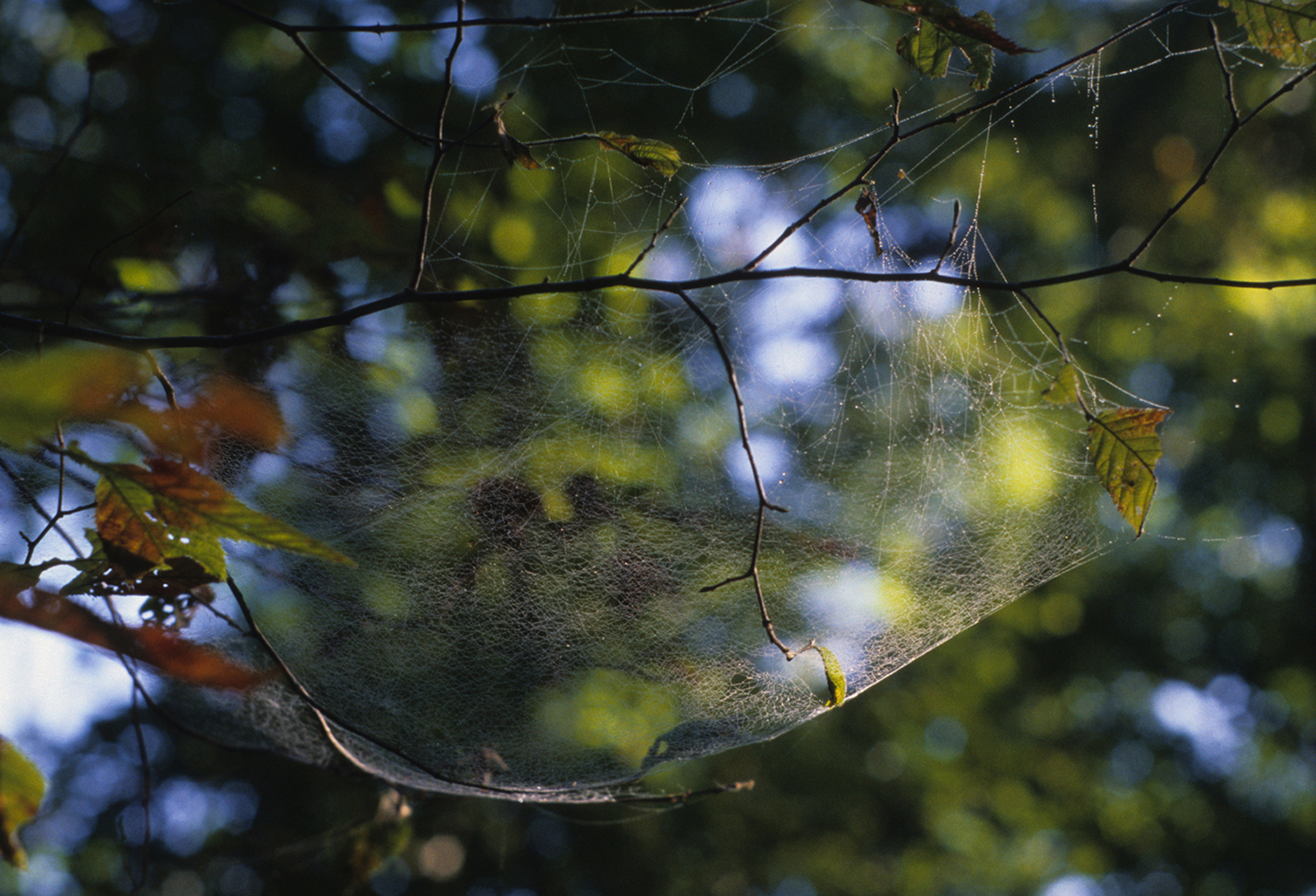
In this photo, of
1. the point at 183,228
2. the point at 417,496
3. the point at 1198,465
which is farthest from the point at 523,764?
the point at 1198,465

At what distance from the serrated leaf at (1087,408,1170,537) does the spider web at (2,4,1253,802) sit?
608mm

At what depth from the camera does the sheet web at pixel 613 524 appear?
6.64 ft

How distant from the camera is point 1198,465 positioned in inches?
255

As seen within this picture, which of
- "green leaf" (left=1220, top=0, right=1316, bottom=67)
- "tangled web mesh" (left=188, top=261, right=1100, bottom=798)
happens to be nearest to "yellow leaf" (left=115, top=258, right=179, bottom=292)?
→ "tangled web mesh" (left=188, top=261, right=1100, bottom=798)

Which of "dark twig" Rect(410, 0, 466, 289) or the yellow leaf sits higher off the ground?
the yellow leaf

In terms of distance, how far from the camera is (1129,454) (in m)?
1.26

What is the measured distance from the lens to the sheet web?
2.02m

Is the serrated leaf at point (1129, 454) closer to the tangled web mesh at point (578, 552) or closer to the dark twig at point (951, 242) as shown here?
the dark twig at point (951, 242)

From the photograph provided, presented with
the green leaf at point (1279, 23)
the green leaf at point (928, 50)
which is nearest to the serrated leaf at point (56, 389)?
the green leaf at point (928, 50)

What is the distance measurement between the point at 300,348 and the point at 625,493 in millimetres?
1082

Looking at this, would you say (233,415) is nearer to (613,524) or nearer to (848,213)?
(613,524)

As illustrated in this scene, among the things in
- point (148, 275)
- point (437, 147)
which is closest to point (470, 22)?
point (437, 147)

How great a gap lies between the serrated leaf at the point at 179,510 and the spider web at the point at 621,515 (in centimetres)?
64

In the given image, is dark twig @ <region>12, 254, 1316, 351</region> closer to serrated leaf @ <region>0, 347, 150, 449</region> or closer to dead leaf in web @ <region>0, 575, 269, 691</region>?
dead leaf in web @ <region>0, 575, 269, 691</region>
